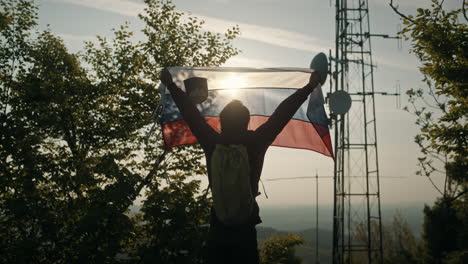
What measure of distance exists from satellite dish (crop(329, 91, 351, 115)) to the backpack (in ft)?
36.6

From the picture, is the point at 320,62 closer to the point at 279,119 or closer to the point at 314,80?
the point at 314,80

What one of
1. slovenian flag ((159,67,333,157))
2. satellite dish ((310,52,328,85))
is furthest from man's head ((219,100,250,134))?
satellite dish ((310,52,328,85))

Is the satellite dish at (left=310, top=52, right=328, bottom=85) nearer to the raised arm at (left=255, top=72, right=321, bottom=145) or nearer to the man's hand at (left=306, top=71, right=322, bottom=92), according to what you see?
the man's hand at (left=306, top=71, right=322, bottom=92)

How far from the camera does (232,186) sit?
2.07 meters

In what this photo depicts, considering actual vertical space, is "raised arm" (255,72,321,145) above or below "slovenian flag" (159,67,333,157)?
below

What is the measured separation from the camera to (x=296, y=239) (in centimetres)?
1359

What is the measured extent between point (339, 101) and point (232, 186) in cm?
1148

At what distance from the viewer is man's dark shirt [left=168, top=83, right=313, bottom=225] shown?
223 centimetres

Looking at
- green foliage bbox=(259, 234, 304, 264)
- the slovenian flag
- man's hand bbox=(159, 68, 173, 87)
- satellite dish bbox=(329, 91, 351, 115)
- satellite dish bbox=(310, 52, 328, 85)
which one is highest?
satellite dish bbox=(329, 91, 351, 115)

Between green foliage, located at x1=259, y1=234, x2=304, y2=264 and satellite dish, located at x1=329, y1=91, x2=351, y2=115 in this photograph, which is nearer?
satellite dish, located at x1=329, y1=91, x2=351, y2=115

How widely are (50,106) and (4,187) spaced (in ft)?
26.6

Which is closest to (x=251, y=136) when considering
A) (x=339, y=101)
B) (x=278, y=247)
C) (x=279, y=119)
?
(x=279, y=119)

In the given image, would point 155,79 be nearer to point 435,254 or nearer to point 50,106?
point 50,106

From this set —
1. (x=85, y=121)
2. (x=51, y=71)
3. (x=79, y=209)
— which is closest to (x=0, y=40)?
(x=51, y=71)
